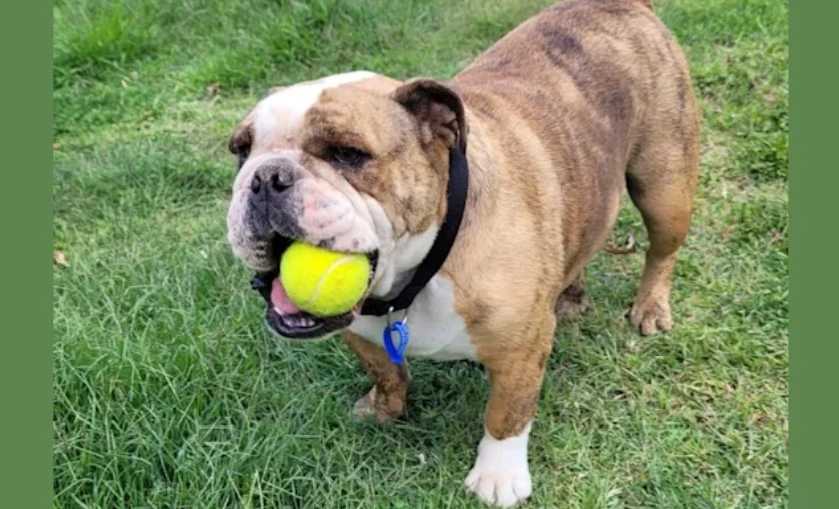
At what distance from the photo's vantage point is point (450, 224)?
244 cm

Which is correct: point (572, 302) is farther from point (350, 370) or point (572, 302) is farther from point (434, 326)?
point (434, 326)

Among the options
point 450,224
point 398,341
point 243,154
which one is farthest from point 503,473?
point 243,154

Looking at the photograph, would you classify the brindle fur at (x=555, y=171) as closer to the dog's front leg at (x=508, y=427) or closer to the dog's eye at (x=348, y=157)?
the dog's front leg at (x=508, y=427)

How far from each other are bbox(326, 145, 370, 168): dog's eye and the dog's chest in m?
0.44

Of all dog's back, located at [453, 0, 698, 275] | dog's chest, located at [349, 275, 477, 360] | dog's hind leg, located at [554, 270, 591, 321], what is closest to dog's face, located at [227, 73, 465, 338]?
dog's chest, located at [349, 275, 477, 360]

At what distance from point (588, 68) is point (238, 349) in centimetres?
164

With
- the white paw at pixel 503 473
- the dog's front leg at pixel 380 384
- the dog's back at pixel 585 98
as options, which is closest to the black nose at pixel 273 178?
the dog's back at pixel 585 98

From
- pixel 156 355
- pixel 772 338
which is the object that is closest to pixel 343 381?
pixel 156 355

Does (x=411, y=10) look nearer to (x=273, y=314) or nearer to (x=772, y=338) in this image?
(x=772, y=338)

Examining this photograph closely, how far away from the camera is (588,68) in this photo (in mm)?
3127

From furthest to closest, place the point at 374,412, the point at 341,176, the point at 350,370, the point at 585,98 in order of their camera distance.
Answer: the point at 350,370 → the point at 374,412 → the point at 585,98 → the point at 341,176

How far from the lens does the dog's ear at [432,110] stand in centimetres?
235

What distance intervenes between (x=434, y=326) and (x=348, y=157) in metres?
0.62

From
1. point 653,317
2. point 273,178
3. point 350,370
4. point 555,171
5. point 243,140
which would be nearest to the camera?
point 273,178
